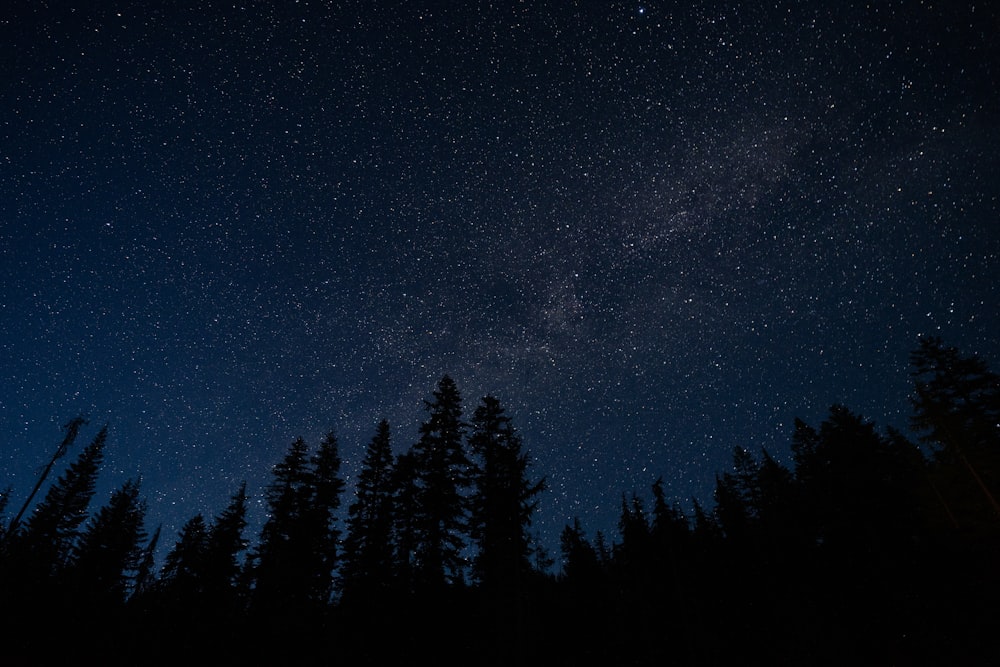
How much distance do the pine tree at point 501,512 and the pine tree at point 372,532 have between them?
17.6 feet

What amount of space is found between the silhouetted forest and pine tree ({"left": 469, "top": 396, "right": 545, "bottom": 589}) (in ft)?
0.31

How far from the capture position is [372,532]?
83.5 ft

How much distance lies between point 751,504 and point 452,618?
1490 inches

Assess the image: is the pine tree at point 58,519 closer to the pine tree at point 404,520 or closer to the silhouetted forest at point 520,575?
the silhouetted forest at point 520,575

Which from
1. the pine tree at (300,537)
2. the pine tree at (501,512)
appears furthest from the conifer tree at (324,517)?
the pine tree at (501,512)

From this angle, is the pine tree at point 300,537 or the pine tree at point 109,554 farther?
the pine tree at point 109,554

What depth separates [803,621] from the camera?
29.9 metres

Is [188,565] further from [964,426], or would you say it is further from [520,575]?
[964,426]

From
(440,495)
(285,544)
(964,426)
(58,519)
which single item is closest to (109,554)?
(58,519)

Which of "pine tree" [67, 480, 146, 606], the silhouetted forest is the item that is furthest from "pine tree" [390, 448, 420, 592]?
"pine tree" [67, 480, 146, 606]

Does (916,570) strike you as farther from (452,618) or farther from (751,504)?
(452,618)

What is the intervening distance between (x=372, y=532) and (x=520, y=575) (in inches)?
398

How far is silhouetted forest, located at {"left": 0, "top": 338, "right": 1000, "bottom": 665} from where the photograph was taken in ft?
69.2

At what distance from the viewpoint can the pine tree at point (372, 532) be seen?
78.5 feet
